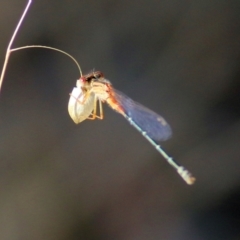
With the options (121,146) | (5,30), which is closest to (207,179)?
(121,146)

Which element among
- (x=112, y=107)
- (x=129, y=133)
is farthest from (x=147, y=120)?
(x=129, y=133)

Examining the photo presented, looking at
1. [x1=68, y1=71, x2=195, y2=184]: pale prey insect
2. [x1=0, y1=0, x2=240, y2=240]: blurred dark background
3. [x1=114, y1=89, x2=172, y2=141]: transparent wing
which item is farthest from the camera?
[x1=0, y1=0, x2=240, y2=240]: blurred dark background

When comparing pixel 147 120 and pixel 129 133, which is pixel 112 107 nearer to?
pixel 147 120

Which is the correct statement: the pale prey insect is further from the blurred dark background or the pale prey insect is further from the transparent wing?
the blurred dark background

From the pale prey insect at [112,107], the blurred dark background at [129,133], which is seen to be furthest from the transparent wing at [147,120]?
the blurred dark background at [129,133]

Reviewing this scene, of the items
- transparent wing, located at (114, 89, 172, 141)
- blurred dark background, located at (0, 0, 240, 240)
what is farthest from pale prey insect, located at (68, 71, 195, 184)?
blurred dark background, located at (0, 0, 240, 240)

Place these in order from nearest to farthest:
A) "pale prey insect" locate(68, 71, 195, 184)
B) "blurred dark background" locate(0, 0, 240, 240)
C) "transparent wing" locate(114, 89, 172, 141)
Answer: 1. "pale prey insect" locate(68, 71, 195, 184)
2. "transparent wing" locate(114, 89, 172, 141)
3. "blurred dark background" locate(0, 0, 240, 240)

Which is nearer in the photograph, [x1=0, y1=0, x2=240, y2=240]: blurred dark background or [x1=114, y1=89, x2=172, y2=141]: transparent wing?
[x1=114, y1=89, x2=172, y2=141]: transparent wing
